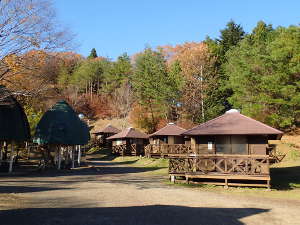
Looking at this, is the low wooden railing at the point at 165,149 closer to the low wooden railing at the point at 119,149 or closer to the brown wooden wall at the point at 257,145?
the low wooden railing at the point at 119,149

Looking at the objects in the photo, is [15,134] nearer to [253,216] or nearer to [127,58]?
[253,216]

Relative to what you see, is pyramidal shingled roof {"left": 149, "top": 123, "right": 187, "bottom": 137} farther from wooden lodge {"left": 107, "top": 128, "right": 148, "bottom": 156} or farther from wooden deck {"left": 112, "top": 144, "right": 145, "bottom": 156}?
wooden deck {"left": 112, "top": 144, "right": 145, "bottom": 156}

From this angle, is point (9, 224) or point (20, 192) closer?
point (9, 224)

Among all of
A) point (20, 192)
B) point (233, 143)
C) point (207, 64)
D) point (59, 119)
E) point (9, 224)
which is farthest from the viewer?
point (207, 64)

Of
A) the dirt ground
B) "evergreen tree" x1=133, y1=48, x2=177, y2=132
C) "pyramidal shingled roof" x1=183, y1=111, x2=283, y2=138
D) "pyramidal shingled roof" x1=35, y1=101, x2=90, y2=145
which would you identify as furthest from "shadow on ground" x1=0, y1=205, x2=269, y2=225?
"evergreen tree" x1=133, y1=48, x2=177, y2=132

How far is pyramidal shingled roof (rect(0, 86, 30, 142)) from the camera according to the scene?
2091 centimetres

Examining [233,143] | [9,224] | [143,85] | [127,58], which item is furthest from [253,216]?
[127,58]

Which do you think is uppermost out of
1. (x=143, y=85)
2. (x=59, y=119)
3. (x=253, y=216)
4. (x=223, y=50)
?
(x=223, y=50)

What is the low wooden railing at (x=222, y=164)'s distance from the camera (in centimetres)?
1691

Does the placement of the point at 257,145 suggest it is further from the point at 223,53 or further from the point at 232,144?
the point at 223,53

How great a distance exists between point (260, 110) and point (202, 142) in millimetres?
18144

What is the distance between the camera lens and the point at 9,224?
24.6 feet

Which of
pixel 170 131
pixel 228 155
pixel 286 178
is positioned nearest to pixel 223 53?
pixel 170 131

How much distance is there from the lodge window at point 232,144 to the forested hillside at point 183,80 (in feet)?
35.3
